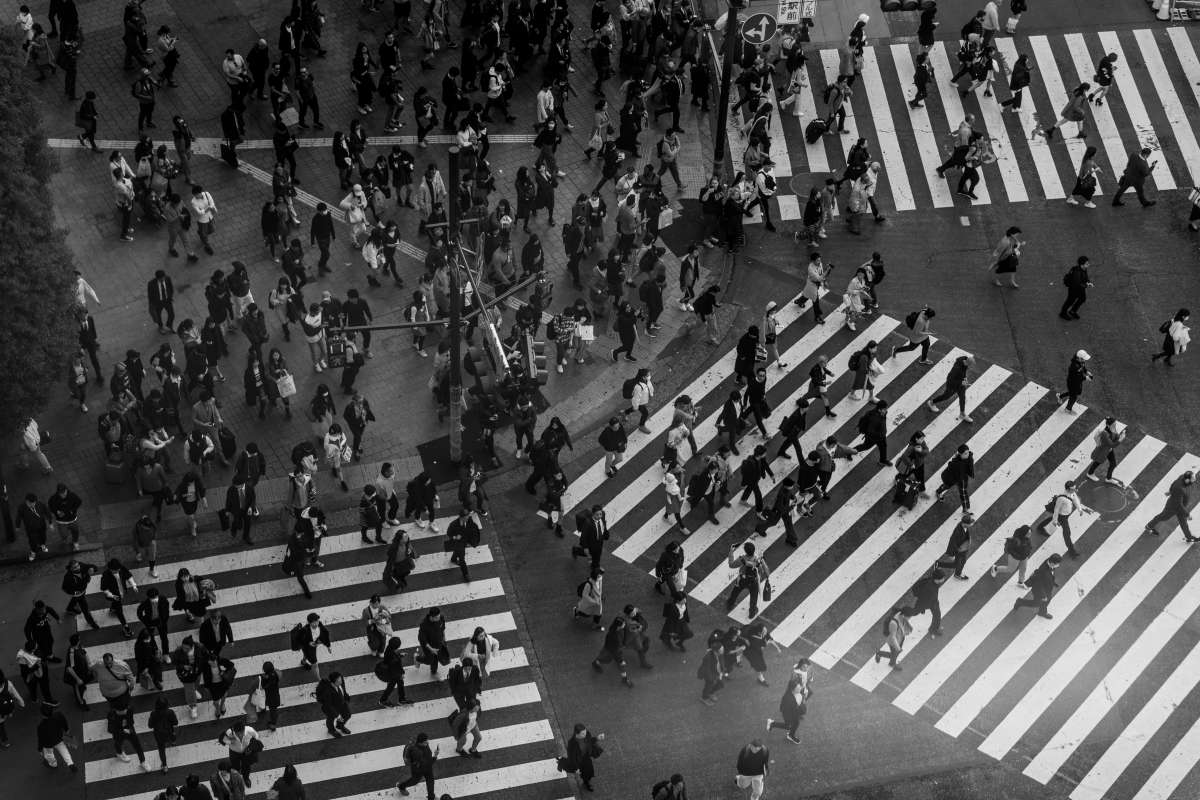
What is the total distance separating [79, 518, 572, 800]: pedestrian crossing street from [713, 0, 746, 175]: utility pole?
12.1 meters

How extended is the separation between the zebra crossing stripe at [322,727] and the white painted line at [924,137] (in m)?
17.1

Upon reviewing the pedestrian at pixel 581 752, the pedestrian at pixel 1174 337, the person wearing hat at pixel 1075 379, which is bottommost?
the pedestrian at pixel 581 752

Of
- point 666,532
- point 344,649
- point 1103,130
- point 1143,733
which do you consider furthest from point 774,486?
point 1103,130

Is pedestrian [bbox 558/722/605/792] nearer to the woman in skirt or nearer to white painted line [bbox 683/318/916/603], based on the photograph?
white painted line [bbox 683/318/916/603]

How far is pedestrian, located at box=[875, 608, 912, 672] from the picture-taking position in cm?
3353

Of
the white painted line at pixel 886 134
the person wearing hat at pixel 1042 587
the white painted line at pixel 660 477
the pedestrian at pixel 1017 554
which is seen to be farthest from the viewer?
the white painted line at pixel 886 134

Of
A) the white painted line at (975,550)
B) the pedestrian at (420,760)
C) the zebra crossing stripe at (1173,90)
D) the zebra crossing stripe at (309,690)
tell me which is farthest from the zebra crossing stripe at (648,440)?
the zebra crossing stripe at (1173,90)

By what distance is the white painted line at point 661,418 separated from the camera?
37031 millimetres

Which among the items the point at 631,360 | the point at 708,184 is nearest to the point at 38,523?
the point at 631,360

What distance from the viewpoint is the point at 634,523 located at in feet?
120

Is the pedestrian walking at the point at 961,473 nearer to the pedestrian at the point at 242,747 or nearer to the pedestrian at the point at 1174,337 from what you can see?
the pedestrian at the point at 1174,337

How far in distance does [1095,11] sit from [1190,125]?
186 inches

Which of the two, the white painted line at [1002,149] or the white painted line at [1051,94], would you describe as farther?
the white painted line at [1051,94]

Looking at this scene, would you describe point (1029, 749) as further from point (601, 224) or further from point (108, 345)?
point (108, 345)
